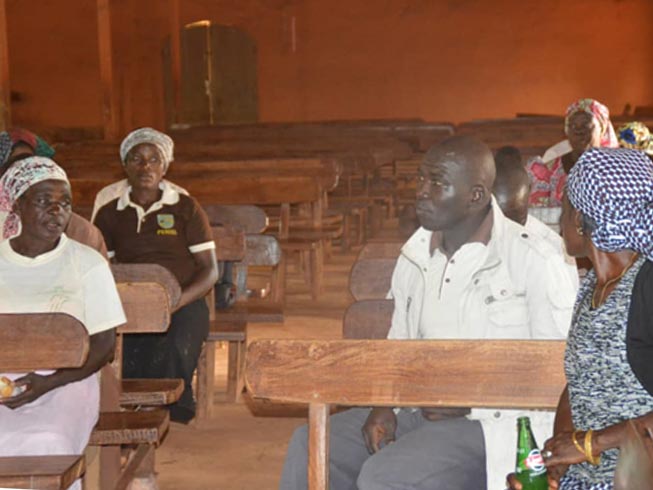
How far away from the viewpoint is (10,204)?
4070mm

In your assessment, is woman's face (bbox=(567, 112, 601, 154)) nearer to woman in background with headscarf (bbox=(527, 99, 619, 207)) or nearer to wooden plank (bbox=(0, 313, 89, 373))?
woman in background with headscarf (bbox=(527, 99, 619, 207))

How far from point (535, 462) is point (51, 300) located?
5.44ft

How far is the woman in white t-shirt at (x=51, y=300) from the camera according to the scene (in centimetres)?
344

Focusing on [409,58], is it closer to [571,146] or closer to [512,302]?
[571,146]

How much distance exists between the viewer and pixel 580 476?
2.52m

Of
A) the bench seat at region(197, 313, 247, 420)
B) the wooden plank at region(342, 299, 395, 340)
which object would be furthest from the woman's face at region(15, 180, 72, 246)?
the bench seat at region(197, 313, 247, 420)

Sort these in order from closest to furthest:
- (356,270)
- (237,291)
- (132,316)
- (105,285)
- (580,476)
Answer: (580,476) → (105,285) → (132,316) → (356,270) → (237,291)

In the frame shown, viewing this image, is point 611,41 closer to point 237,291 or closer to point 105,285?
point 237,291

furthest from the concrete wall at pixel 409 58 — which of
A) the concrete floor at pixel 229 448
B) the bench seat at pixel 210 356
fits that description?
the bench seat at pixel 210 356

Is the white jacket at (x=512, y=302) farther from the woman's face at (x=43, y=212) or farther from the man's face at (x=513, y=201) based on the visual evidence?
the man's face at (x=513, y=201)

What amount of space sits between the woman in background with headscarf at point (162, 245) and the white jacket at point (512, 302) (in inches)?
85.8

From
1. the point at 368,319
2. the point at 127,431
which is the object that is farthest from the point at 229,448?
the point at 368,319

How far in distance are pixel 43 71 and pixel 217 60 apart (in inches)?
107

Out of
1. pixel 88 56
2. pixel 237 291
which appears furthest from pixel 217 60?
pixel 237 291
